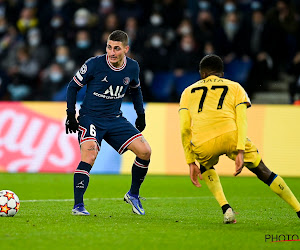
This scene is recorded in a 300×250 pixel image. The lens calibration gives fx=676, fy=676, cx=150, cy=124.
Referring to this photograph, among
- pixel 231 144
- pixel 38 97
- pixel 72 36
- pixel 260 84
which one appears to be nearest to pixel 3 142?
pixel 38 97

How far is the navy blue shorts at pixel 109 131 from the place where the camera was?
26.7ft

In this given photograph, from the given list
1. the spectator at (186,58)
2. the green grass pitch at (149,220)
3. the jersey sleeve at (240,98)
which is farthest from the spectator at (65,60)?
the jersey sleeve at (240,98)

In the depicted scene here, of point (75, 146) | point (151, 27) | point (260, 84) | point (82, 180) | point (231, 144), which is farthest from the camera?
point (151, 27)

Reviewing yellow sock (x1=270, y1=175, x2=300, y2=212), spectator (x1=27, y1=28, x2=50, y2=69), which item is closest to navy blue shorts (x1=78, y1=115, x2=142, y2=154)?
yellow sock (x1=270, y1=175, x2=300, y2=212)

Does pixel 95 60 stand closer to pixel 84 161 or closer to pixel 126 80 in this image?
pixel 126 80

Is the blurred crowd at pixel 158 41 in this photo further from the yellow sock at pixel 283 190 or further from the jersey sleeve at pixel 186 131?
the jersey sleeve at pixel 186 131

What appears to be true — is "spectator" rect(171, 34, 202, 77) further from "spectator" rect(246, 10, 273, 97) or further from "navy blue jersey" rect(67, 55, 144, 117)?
"navy blue jersey" rect(67, 55, 144, 117)

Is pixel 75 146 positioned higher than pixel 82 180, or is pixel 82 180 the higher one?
pixel 82 180

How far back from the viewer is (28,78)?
18.1m

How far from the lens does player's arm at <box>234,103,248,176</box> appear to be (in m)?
6.79

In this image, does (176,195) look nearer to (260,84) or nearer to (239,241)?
(239,241)

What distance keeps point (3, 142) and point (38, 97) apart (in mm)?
3218

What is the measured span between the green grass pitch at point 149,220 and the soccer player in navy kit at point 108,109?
2.27 ft

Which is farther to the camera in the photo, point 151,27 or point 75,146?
point 151,27
